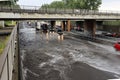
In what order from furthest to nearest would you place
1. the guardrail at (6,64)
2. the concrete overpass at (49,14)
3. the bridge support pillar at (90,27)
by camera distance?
the bridge support pillar at (90,27) → the concrete overpass at (49,14) → the guardrail at (6,64)

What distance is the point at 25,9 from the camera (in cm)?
4275

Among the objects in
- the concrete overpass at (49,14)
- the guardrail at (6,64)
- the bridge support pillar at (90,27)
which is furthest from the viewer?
the bridge support pillar at (90,27)

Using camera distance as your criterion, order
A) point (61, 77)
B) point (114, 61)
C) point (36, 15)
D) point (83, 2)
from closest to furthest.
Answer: point (61, 77), point (114, 61), point (36, 15), point (83, 2)

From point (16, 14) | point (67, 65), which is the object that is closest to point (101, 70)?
point (67, 65)

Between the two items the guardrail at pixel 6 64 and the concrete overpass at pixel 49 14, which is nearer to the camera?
the guardrail at pixel 6 64

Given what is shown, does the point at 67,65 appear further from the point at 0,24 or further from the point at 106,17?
the point at 0,24

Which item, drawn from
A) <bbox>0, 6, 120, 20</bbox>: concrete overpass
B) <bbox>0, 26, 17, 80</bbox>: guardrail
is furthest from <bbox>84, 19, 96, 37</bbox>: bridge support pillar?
<bbox>0, 26, 17, 80</bbox>: guardrail

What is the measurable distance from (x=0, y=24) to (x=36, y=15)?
22532mm

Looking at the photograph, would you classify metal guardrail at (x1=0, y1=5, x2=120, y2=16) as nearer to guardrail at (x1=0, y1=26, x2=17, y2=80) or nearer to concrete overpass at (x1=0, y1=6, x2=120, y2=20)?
concrete overpass at (x1=0, y1=6, x2=120, y2=20)

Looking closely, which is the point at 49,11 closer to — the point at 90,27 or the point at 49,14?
the point at 49,14

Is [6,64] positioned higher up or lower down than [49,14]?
lower down

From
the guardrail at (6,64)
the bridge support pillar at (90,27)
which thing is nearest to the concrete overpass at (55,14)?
the bridge support pillar at (90,27)

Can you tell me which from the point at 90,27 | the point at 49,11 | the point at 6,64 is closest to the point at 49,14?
the point at 49,11

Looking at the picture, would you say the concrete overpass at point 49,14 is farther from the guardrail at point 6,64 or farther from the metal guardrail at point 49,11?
the guardrail at point 6,64
